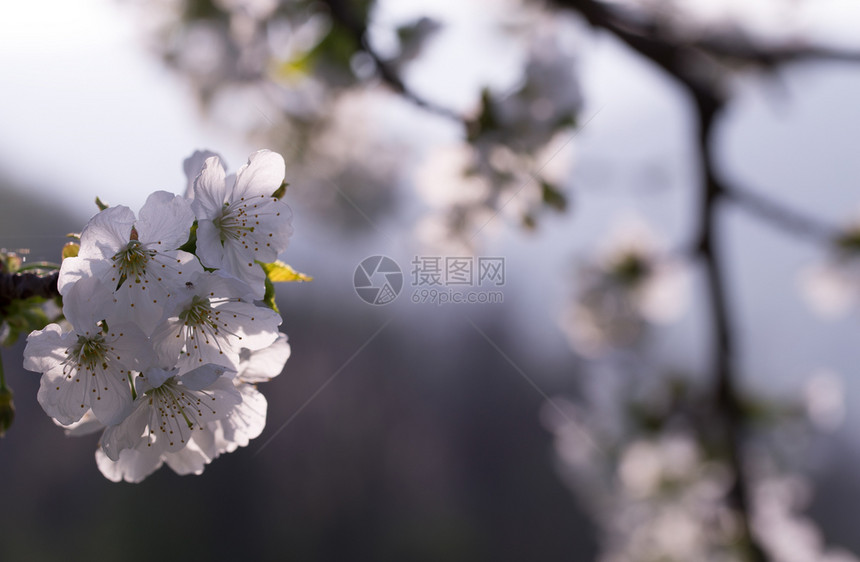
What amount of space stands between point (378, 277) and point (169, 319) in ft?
1.35

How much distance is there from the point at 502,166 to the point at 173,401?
2.14 feet

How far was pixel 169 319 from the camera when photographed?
371mm

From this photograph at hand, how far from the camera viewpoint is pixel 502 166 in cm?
93

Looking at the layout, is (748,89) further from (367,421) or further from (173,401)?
(367,421)

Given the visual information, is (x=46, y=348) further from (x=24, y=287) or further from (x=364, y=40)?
(x=364, y=40)

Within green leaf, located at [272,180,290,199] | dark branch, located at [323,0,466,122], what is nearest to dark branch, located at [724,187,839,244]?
dark branch, located at [323,0,466,122]

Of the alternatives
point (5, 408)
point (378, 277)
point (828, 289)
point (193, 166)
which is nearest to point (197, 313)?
point (193, 166)

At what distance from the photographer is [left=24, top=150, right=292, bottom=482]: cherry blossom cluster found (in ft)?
1.19

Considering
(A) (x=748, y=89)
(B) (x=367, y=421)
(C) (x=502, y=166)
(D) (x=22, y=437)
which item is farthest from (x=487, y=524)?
(C) (x=502, y=166)

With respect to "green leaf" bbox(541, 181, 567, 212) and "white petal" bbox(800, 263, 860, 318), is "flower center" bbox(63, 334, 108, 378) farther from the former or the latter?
"white petal" bbox(800, 263, 860, 318)

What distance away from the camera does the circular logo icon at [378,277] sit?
77 centimetres

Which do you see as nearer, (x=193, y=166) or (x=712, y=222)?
(x=193, y=166)

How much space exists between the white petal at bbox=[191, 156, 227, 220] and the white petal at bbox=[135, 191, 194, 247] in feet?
0.05

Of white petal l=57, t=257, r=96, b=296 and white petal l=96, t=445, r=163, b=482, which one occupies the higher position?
white petal l=57, t=257, r=96, b=296
